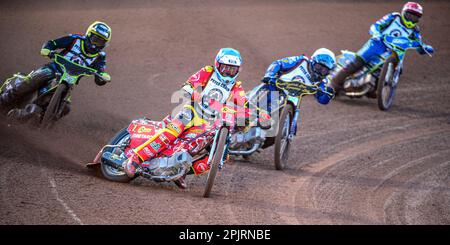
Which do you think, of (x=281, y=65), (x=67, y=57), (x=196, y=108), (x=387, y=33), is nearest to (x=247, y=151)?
(x=281, y=65)

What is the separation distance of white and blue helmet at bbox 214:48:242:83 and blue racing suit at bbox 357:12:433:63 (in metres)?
7.89

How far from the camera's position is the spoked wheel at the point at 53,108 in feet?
42.2

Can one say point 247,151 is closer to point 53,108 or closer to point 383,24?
point 53,108

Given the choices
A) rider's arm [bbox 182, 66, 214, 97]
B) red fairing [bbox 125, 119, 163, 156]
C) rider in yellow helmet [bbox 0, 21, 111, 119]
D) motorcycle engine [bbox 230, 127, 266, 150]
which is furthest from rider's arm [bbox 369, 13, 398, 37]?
red fairing [bbox 125, 119, 163, 156]

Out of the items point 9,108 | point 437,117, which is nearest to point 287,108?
point 9,108

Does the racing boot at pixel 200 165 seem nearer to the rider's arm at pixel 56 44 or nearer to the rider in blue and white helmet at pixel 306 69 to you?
the rider in blue and white helmet at pixel 306 69

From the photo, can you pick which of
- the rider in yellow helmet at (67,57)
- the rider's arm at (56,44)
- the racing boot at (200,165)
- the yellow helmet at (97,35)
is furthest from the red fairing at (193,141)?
the rider's arm at (56,44)

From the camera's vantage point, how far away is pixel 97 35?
1360cm

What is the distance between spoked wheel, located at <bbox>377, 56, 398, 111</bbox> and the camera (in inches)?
698

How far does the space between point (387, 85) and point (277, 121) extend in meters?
5.89

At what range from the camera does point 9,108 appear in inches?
543

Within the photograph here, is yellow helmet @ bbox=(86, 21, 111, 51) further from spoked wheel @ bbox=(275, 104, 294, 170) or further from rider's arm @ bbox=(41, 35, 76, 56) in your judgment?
spoked wheel @ bbox=(275, 104, 294, 170)

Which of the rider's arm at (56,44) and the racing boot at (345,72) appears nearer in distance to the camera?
the rider's arm at (56,44)

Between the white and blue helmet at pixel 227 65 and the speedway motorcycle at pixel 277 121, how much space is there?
1.94m
